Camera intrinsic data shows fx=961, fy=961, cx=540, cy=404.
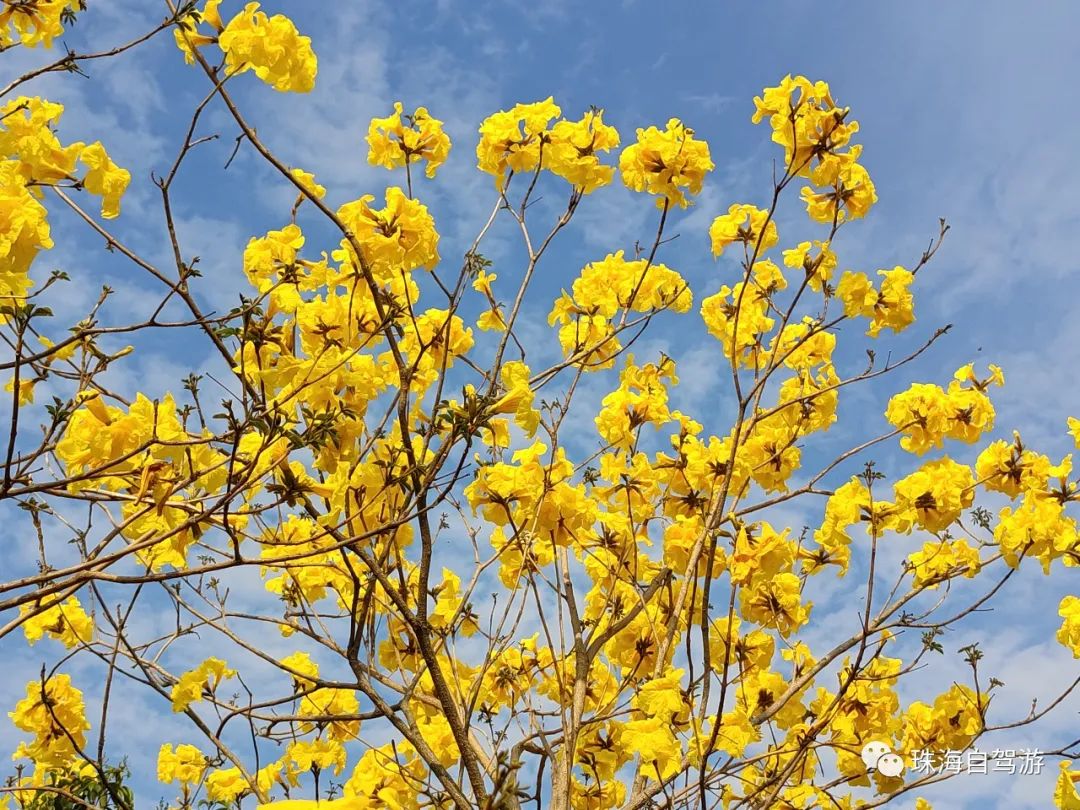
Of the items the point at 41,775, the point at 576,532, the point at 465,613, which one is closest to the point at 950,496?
the point at 576,532

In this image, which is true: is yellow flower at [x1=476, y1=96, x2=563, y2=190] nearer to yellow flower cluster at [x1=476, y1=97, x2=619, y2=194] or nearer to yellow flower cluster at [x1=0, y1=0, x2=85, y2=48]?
yellow flower cluster at [x1=476, y1=97, x2=619, y2=194]

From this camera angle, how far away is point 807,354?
4.68 meters

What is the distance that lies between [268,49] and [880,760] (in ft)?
12.7

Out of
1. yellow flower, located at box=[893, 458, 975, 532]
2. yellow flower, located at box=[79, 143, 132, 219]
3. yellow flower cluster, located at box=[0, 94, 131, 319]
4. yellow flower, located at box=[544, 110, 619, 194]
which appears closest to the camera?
yellow flower cluster, located at box=[0, 94, 131, 319]

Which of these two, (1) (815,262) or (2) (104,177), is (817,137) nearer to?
(1) (815,262)

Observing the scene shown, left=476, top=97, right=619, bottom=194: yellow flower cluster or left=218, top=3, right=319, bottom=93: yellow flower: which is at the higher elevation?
left=476, top=97, right=619, bottom=194: yellow flower cluster

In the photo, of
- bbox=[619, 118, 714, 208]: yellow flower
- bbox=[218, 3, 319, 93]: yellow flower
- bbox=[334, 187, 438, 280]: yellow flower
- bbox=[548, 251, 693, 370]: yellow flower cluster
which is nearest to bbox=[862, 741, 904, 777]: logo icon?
bbox=[548, 251, 693, 370]: yellow flower cluster

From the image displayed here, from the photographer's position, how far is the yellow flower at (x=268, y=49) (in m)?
2.65

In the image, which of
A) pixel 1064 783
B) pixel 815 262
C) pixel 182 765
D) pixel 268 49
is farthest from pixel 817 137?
pixel 182 765

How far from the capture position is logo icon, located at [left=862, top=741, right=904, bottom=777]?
432cm

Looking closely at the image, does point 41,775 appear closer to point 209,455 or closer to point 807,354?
point 209,455

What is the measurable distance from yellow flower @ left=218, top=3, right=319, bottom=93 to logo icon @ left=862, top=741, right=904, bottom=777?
11.9 feet

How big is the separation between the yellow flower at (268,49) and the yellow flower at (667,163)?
1.43 m

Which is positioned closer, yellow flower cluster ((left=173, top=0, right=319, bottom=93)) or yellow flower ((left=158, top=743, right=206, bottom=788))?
yellow flower cluster ((left=173, top=0, right=319, bottom=93))
